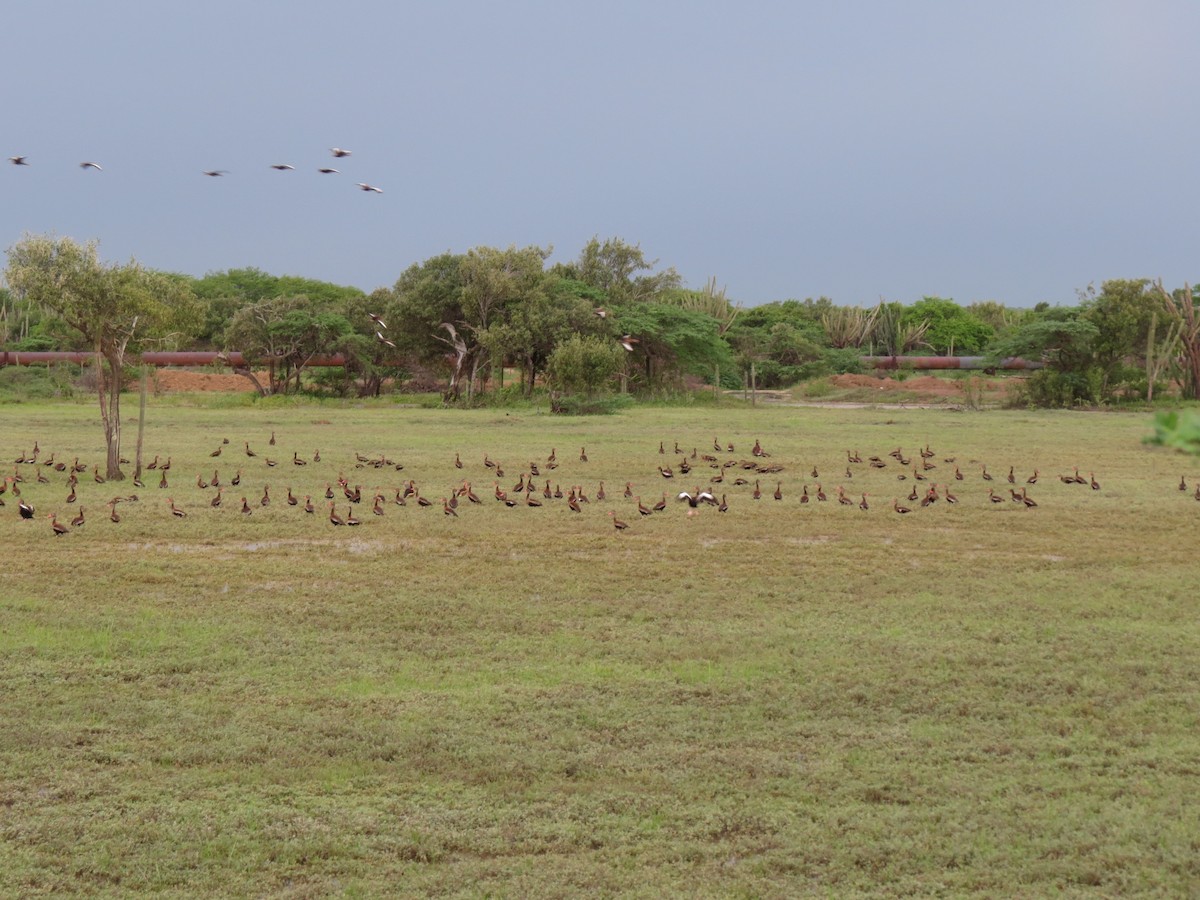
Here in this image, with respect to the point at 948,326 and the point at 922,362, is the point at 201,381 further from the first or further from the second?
the point at 948,326

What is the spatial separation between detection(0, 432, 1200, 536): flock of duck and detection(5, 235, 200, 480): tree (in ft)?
6.64

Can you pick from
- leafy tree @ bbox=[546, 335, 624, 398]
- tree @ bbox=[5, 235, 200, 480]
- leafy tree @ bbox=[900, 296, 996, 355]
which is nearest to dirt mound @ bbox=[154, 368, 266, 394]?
leafy tree @ bbox=[546, 335, 624, 398]

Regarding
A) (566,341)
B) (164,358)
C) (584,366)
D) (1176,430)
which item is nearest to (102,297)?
(1176,430)

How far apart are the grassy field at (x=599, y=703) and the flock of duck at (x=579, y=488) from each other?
0.46m

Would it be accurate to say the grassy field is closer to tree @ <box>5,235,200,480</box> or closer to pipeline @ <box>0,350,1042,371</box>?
tree @ <box>5,235,200,480</box>

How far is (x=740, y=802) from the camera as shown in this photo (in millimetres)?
6391

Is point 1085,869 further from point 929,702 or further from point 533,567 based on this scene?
point 533,567

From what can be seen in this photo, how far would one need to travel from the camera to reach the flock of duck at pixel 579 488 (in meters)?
15.7

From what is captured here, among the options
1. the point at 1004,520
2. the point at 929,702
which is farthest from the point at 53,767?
the point at 1004,520

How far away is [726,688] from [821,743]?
108cm

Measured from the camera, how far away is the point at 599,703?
786cm

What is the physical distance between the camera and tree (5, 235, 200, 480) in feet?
58.0

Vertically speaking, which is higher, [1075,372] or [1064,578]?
[1075,372]

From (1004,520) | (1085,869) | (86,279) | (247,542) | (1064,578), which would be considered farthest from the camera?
(86,279)
